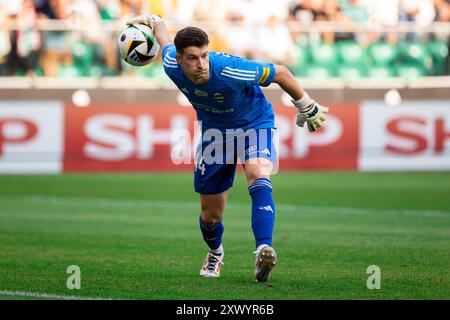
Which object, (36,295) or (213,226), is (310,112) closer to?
(213,226)

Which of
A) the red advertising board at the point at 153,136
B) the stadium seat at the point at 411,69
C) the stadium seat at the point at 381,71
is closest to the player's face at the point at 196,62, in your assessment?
the red advertising board at the point at 153,136

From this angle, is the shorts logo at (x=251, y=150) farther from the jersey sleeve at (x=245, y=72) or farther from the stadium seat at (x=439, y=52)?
the stadium seat at (x=439, y=52)

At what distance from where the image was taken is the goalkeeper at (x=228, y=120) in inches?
313

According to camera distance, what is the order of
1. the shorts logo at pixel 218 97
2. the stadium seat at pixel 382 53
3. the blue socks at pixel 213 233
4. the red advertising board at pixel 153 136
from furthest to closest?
the stadium seat at pixel 382 53
the red advertising board at pixel 153 136
the blue socks at pixel 213 233
the shorts logo at pixel 218 97

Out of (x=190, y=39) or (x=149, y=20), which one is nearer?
(x=190, y=39)

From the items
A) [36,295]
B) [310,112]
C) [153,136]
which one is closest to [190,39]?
[310,112]

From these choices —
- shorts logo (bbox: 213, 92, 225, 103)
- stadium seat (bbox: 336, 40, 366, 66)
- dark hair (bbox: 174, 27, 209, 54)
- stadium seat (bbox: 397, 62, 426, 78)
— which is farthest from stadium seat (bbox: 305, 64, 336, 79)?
dark hair (bbox: 174, 27, 209, 54)

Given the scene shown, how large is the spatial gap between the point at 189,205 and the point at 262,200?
787cm

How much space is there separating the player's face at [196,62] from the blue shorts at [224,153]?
0.71m

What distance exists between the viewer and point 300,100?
330 inches

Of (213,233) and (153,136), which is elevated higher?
(153,136)

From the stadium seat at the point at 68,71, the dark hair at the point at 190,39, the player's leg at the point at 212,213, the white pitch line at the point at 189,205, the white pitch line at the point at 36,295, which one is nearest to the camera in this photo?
the white pitch line at the point at 36,295

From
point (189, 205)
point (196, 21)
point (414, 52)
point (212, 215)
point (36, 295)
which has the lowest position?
point (36, 295)

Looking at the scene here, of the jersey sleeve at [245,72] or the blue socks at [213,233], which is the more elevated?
the jersey sleeve at [245,72]
